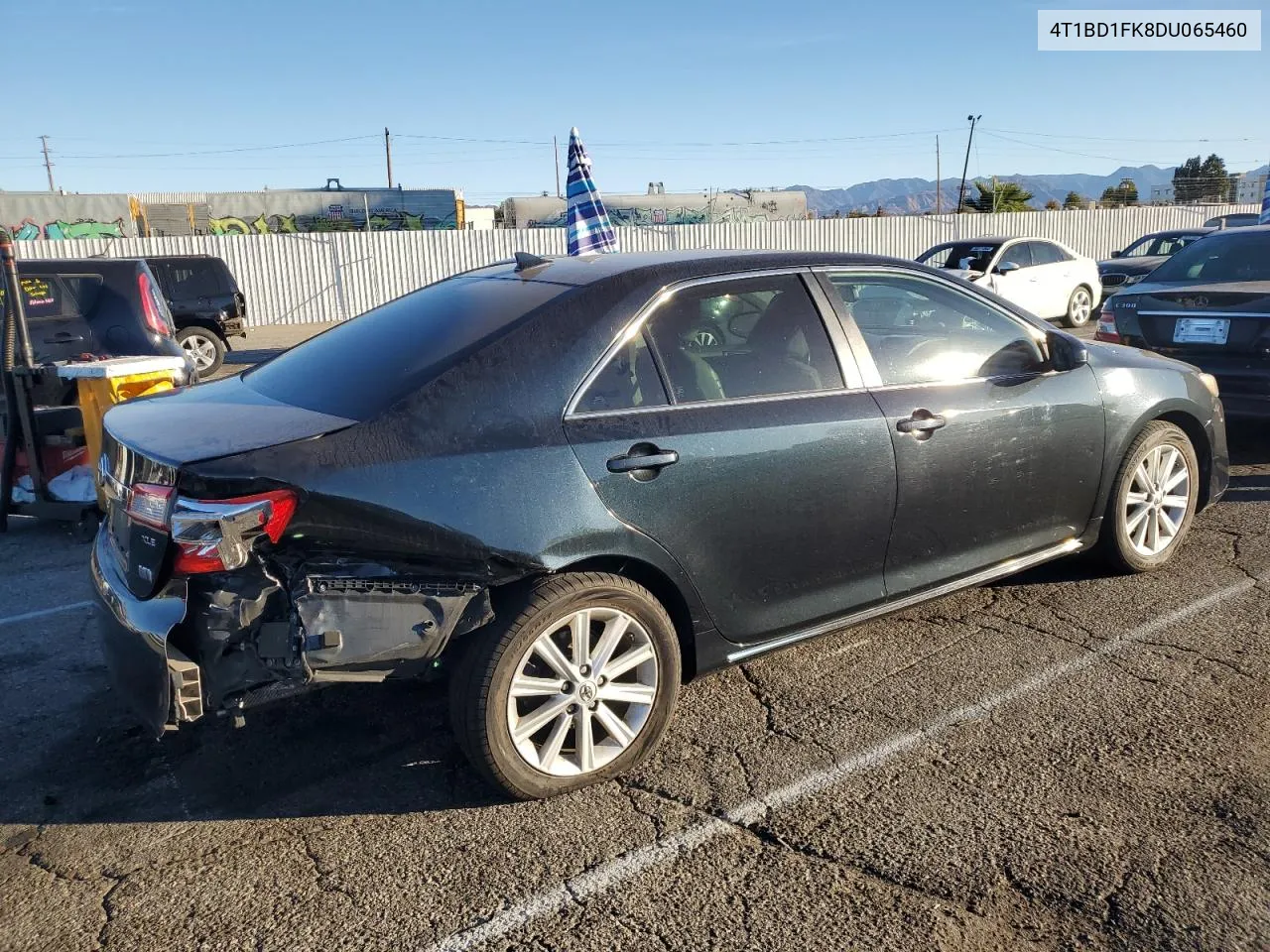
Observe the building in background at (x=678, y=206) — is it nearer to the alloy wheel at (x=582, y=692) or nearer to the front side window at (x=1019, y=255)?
the front side window at (x=1019, y=255)

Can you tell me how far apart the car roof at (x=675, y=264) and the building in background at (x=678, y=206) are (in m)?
45.5

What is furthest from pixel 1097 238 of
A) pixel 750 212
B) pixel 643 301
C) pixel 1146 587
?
pixel 643 301

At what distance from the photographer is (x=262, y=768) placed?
3385 mm

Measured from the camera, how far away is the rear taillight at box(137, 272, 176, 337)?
8.42m

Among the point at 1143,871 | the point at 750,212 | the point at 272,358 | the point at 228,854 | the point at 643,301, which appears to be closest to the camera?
the point at 1143,871

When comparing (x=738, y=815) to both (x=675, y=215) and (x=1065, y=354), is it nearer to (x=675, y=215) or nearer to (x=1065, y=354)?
(x=1065, y=354)

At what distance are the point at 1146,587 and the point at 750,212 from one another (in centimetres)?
4940

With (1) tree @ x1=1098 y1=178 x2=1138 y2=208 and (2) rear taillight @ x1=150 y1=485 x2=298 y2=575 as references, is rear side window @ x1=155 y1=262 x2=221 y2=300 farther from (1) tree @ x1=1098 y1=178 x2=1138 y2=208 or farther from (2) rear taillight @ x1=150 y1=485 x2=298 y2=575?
(1) tree @ x1=1098 y1=178 x2=1138 y2=208

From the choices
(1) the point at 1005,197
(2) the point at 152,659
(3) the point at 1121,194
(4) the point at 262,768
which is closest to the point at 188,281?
(4) the point at 262,768

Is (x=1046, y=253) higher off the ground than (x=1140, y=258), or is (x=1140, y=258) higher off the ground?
(x=1046, y=253)

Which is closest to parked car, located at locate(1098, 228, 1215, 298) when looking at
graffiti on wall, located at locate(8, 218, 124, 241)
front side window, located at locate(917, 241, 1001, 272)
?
front side window, located at locate(917, 241, 1001, 272)

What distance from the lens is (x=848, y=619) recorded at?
3.74 m

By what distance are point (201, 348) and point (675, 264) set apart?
1359 cm

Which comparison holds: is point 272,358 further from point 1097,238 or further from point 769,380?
point 1097,238
